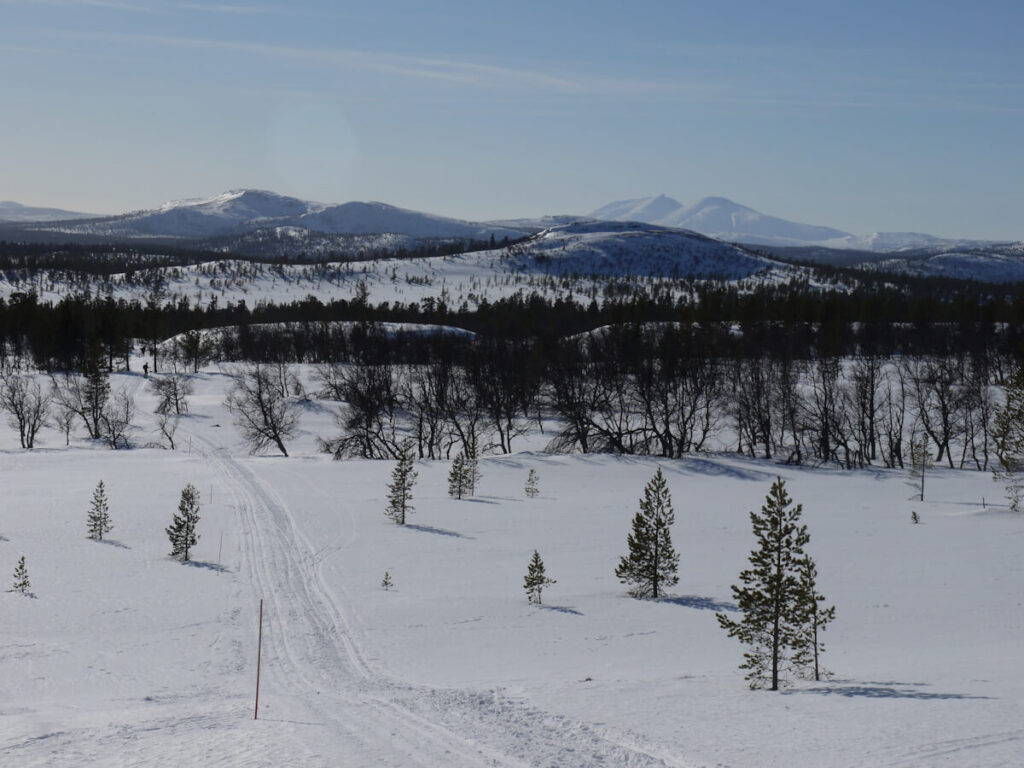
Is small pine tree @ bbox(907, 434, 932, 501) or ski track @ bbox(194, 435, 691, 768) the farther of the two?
small pine tree @ bbox(907, 434, 932, 501)

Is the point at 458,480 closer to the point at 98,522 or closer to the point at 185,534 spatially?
the point at 185,534

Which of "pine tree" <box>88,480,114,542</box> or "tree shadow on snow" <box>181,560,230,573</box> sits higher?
"pine tree" <box>88,480,114,542</box>

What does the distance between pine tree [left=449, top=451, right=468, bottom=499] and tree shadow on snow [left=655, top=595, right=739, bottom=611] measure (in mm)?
16836

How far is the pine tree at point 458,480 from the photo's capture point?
38.3 metres

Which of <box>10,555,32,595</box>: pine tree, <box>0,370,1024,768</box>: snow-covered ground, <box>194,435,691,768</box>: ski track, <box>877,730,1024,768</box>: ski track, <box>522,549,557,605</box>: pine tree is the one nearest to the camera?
<box>877,730,1024,768</box>: ski track

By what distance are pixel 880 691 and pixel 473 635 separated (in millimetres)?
9822

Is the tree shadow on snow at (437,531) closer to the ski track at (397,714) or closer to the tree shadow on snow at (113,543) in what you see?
the ski track at (397,714)

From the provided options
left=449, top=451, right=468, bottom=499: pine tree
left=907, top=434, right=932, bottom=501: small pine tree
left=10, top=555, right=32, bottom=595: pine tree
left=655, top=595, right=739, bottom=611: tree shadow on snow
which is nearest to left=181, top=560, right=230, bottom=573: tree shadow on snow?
left=10, top=555, right=32, bottom=595: pine tree

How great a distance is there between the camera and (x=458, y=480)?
127 ft

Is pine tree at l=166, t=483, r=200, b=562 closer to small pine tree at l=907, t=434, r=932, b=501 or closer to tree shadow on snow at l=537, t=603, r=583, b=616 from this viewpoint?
tree shadow on snow at l=537, t=603, r=583, b=616

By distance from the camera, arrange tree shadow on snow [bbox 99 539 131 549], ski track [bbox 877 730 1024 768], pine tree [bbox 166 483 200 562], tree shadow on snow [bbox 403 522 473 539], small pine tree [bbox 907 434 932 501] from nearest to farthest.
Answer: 1. ski track [bbox 877 730 1024 768]
2. pine tree [bbox 166 483 200 562]
3. tree shadow on snow [bbox 99 539 131 549]
4. tree shadow on snow [bbox 403 522 473 539]
5. small pine tree [bbox 907 434 932 501]

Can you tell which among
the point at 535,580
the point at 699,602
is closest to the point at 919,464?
the point at 699,602

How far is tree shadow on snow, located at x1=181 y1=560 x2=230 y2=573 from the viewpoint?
84.9ft

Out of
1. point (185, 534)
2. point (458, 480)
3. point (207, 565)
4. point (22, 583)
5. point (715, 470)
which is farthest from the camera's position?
point (715, 470)
